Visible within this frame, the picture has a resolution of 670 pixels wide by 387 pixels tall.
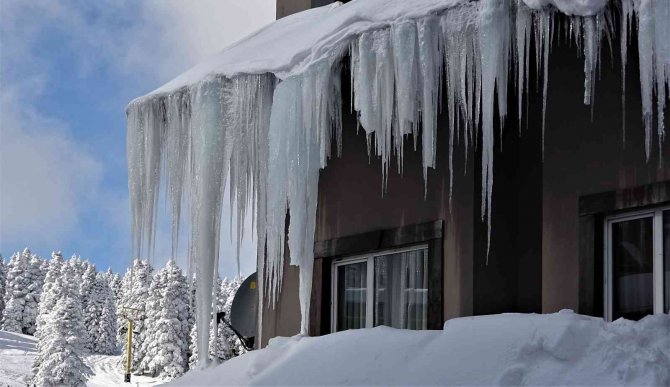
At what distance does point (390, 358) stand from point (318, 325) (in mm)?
2732

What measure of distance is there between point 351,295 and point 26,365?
6681 centimetres

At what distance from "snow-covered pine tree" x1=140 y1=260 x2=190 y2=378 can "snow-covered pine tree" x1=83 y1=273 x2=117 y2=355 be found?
68.4 feet

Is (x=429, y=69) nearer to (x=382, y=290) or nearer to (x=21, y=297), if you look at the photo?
(x=382, y=290)

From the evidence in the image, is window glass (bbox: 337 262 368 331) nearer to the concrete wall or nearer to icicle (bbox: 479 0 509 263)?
the concrete wall

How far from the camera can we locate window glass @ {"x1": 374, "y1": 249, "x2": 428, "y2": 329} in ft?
25.9

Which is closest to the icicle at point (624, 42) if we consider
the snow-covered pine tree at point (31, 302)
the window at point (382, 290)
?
the window at point (382, 290)

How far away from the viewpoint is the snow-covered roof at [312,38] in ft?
20.4

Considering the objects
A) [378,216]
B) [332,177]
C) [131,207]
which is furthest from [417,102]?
[131,207]

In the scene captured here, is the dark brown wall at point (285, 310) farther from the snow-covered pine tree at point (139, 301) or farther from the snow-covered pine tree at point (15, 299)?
the snow-covered pine tree at point (15, 299)

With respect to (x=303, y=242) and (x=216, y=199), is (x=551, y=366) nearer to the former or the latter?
(x=303, y=242)

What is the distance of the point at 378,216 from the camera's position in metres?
8.27

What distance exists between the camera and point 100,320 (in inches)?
3423

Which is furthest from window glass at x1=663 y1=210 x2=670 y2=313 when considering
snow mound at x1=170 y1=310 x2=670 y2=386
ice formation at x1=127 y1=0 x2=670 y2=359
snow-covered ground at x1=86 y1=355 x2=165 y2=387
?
snow-covered ground at x1=86 y1=355 x2=165 y2=387

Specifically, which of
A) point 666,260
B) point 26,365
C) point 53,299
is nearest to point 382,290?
point 666,260
